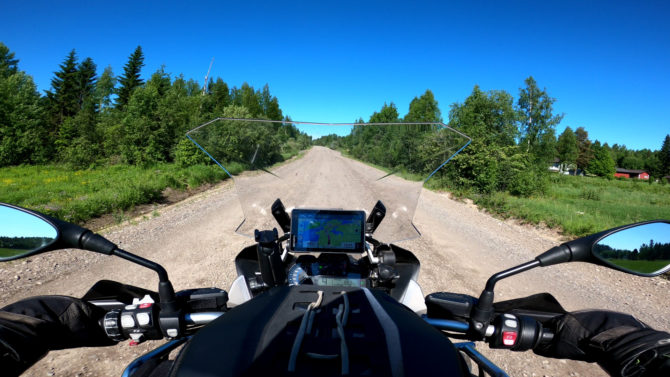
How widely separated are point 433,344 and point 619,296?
5.90m

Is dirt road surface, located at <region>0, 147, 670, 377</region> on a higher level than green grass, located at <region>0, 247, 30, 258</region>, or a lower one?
lower

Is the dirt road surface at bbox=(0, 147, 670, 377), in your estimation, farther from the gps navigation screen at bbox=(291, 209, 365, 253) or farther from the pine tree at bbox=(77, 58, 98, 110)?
the pine tree at bbox=(77, 58, 98, 110)

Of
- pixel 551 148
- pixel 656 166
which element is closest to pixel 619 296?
pixel 551 148

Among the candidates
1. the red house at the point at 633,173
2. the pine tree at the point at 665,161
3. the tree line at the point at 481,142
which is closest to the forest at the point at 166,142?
the tree line at the point at 481,142

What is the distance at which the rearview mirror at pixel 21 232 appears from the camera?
124 cm

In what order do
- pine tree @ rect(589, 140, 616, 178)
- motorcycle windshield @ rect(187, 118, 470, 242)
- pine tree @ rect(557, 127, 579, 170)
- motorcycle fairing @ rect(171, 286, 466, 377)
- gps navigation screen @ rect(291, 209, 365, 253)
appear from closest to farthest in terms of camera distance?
1. motorcycle fairing @ rect(171, 286, 466, 377)
2. gps navigation screen @ rect(291, 209, 365, 253)
3. motorcycle windshield @ rect(187, 118, 470, 242)
4. pine tree @ rect(557, 127, 579, 170)
5. pine tree @ rect(589, 140, 616, 178)

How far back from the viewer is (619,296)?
15.6ft

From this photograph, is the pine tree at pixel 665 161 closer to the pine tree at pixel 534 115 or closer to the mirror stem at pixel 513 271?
the pine tree at pixel 534 115

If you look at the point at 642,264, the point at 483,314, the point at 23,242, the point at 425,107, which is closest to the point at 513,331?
the point at 483,314

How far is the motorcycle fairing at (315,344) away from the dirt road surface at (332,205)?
4.70 ft

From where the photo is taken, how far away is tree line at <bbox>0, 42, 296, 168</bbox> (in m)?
23.2

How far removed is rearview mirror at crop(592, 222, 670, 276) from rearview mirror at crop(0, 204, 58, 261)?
7.46 feet

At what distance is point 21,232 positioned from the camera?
1.26 m

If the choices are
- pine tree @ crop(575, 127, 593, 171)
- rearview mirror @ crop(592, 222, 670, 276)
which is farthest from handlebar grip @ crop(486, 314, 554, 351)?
pine tree @ crop(575, 127, 593, 171)
